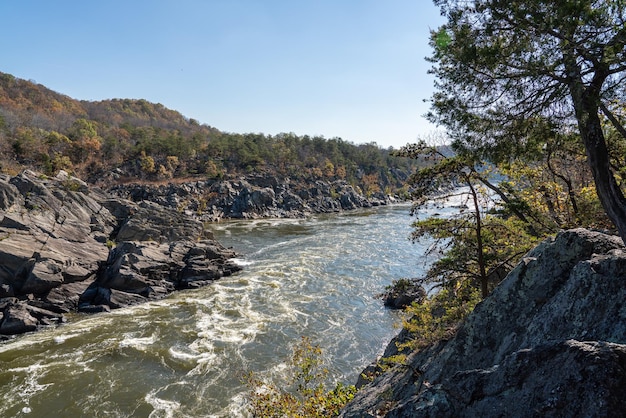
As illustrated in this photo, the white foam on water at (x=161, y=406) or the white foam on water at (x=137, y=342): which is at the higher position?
the white foam on water at (x=137, y=342)

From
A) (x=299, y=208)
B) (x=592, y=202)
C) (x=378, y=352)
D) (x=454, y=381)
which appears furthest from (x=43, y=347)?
(x=299, y=208)

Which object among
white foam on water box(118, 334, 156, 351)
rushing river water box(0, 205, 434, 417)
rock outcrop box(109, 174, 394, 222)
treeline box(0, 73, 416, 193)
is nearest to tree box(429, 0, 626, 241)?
rushing river water box(0, 205, 434, 417)

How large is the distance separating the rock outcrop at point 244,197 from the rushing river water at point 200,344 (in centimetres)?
3414

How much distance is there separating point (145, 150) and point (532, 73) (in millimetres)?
77411

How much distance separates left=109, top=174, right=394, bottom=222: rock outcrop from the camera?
203 ft

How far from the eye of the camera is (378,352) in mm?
17375

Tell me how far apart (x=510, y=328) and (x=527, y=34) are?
5.95m

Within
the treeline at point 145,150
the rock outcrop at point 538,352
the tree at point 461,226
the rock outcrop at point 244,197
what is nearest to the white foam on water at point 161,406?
the rock outcrop at point 538,352

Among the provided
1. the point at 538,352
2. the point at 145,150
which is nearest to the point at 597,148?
the point at 538,352

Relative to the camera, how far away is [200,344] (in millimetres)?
17938

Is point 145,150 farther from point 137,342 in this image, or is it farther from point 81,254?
point 137,342

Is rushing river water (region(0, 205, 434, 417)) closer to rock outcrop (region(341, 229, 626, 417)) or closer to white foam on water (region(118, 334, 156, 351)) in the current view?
white foam on water (region(118, 334, 156, 351))

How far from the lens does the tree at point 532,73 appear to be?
21.7 feet

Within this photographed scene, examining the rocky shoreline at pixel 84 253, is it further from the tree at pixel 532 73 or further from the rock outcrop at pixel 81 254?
the tree at pixel 532 73
